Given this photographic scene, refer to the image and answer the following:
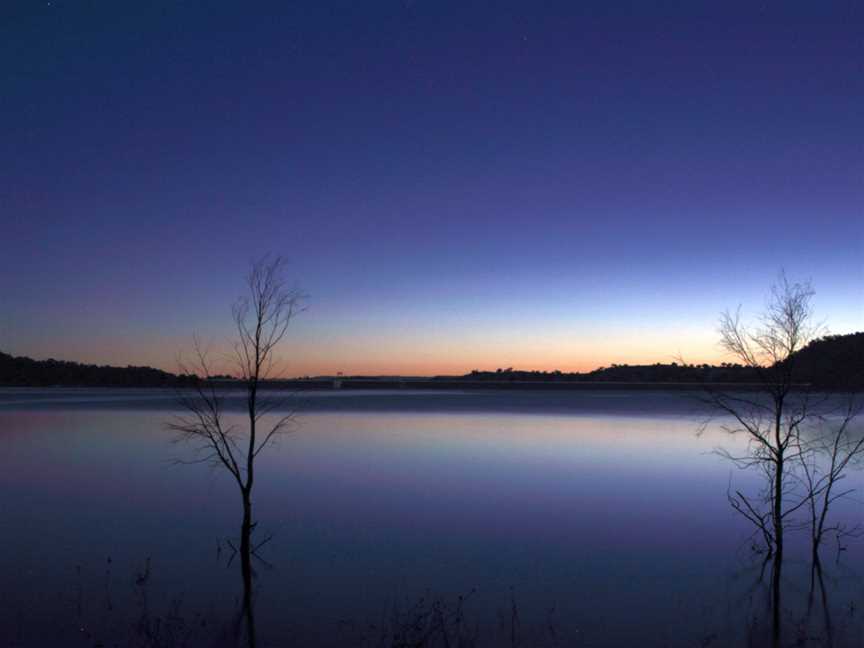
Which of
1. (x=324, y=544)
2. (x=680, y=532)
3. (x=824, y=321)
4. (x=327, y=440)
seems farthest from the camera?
(x=327, y=440)

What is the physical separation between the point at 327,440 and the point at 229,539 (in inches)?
960

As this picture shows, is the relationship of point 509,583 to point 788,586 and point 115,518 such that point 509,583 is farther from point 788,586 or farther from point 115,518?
point 115,518

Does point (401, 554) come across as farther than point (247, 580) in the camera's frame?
Yes

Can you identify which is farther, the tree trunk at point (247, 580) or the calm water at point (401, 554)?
the calm water at point (401, 554)

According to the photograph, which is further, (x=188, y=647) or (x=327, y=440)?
(x=327, y=440)

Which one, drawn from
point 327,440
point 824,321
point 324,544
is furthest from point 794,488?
point 327,440

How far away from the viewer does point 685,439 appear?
40750mm

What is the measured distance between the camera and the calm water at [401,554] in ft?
32.9

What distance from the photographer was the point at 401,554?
1434 cm

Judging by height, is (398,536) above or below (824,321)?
below

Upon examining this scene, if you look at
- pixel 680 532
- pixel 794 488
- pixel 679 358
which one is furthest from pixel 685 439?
pixel 679 358

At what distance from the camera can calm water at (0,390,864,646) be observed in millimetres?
10031

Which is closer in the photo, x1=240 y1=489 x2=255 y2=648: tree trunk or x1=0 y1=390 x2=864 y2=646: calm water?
x1=240 y1=489 x2=255 y2=648: tree trunk

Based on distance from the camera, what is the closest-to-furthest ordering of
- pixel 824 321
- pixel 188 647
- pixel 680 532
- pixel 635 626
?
1. pixel 188 647
2. pixel 635 626
3. pixel 824 321
4. pixel 680 532
